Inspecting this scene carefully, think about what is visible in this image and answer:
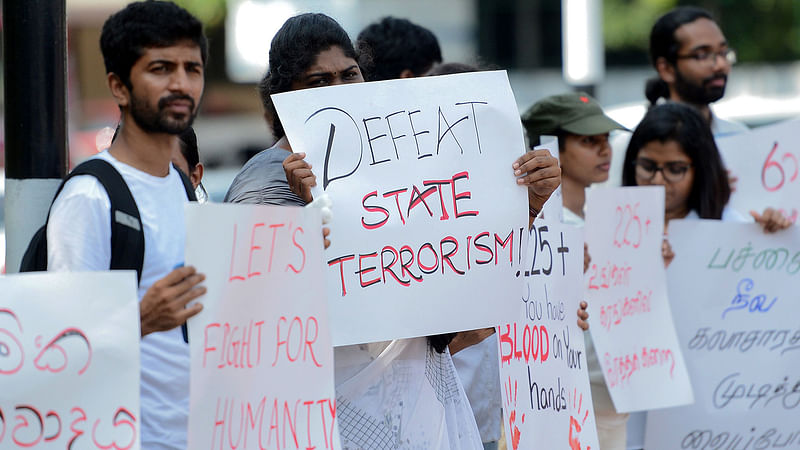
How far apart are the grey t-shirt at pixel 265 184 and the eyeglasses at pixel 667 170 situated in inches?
82.2

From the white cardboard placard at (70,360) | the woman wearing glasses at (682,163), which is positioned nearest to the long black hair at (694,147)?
the woman wearing glasses at (682,163)

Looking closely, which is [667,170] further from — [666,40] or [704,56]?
[666,40]

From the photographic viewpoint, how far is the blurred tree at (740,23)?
22.8 metres

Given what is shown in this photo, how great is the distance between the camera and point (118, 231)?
299 centimetres

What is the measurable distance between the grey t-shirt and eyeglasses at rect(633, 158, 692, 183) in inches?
82.2

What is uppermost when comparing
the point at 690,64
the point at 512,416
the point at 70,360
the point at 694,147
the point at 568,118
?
the point at 690,64

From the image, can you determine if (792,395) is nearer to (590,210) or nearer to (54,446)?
(590,210)

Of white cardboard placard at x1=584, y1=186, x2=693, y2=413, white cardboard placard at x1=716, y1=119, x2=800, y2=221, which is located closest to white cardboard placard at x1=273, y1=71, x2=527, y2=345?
white cardboard placard at x1=584, y1=186, x2=693, y2=413

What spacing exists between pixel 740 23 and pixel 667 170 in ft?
63.5

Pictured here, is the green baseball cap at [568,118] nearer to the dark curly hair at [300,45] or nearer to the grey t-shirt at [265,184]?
the dark curly hair at [300,45]

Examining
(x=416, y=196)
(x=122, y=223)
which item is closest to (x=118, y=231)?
(x=122, y=223)

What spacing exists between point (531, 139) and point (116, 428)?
2.49 meters

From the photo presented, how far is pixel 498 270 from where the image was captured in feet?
11.3

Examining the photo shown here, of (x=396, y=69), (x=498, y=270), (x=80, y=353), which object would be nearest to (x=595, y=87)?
(x=396, y=69)
